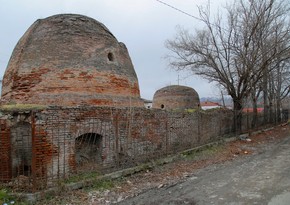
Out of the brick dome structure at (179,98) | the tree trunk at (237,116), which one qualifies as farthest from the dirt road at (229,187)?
the brick dome structure at (179,98)

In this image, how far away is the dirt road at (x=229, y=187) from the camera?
241 inches

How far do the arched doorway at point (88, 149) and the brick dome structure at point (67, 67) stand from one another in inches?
69.9

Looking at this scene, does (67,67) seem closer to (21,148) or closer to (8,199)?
(21,148)

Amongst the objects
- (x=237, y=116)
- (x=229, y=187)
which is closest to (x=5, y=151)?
(x=229, y=187)

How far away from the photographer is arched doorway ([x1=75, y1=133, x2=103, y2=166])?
8.65 metres

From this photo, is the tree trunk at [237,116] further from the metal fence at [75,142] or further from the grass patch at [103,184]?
the grass patch at [103,184]

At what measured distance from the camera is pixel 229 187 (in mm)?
7090

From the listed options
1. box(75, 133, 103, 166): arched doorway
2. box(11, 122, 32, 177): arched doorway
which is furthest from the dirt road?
box(11, 122, 32, 177): arched doorway

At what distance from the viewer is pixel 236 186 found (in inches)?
282

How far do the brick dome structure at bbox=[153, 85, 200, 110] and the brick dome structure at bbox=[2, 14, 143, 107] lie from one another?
15661mm

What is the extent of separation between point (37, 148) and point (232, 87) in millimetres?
14612

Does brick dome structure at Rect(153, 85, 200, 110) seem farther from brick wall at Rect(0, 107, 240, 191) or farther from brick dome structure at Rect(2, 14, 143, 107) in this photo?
brick dome structure at Rect(2, 14, 143, 107)

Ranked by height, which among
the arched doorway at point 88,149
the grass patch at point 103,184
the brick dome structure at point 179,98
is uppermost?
the brick dome structure at point 179,98

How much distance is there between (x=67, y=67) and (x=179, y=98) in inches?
709
